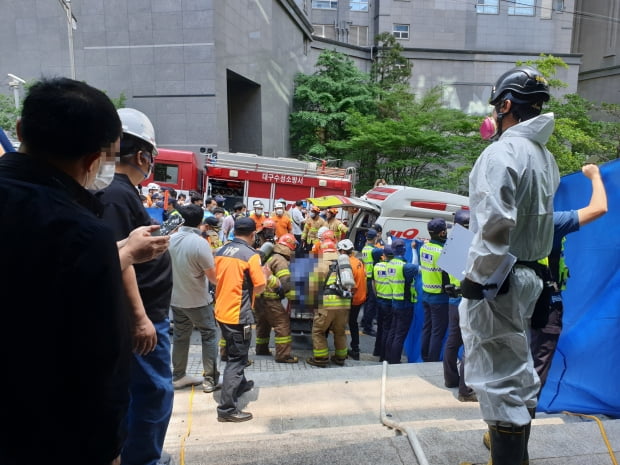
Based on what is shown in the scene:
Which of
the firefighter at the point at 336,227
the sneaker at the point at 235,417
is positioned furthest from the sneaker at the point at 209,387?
the firefighter at the point at 336,227

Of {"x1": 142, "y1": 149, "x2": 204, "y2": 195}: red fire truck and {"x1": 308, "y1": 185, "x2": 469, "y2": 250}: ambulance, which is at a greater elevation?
{"x1": 142, "y1": 149, "x2": 204, "y2": 195}: red fire truck

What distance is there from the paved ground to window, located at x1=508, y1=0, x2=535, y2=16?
38454mm

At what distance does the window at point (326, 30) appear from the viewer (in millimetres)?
36469

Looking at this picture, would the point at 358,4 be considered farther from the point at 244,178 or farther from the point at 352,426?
the point at 352,426

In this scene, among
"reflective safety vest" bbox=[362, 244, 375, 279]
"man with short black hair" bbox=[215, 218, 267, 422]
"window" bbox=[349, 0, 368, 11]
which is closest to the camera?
"man with short black hair" bbox=[215, 218, 267, 422]

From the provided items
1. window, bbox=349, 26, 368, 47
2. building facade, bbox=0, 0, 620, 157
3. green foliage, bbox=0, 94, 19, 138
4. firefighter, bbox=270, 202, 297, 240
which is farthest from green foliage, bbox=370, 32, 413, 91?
green foliage, bbox=0, 94, 19, 138

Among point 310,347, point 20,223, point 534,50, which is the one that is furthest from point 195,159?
point 534,50

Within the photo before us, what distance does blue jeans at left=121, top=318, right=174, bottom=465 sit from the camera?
7.62 feet

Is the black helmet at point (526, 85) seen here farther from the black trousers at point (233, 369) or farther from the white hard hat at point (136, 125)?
the black trousers at point (233, 369)

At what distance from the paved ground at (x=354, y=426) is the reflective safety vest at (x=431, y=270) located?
0.95m

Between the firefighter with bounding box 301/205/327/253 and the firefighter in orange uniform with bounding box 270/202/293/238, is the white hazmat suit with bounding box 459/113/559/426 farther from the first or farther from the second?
the firefighter in orange uniform with bounding box 270/202/293/238

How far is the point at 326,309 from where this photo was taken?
6.11 metres

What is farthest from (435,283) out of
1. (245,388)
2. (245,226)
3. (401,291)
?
(245,388)

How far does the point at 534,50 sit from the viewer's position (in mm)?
34938
